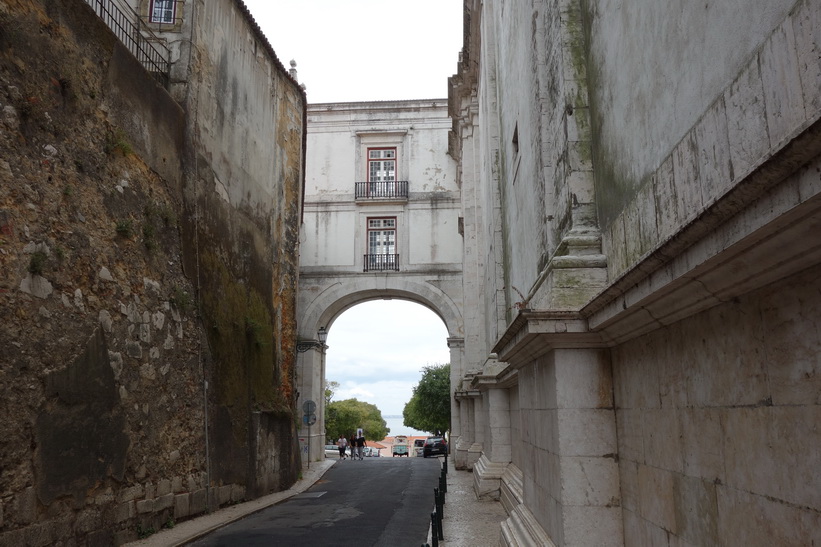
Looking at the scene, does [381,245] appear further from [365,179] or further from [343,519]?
[343,519]

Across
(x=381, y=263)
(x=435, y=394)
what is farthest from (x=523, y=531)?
(x=435, y=394)

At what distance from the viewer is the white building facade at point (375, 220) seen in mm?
25672

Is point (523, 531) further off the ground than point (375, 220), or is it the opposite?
point (375, 220)

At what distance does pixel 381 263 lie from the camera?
26.2 metres

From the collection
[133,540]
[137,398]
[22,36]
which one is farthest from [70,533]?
[22,36]

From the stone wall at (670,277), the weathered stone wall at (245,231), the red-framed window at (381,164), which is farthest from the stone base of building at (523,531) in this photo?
the red-framed window at (381,164)

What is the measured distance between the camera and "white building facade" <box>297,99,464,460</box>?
84.2ft

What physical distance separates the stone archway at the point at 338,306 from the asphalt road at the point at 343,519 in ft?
26.9

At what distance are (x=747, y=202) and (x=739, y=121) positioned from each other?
2.18 ft

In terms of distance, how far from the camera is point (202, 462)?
10953mm

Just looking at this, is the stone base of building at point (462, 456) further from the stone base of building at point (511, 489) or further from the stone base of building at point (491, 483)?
the stone base of building at point (511, 489)

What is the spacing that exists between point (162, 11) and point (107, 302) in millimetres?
6736

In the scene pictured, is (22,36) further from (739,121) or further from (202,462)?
(739,121)

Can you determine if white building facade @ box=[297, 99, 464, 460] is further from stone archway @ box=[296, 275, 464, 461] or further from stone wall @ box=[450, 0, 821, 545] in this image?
stone wall @ box=[450, 0, 821, 545]
